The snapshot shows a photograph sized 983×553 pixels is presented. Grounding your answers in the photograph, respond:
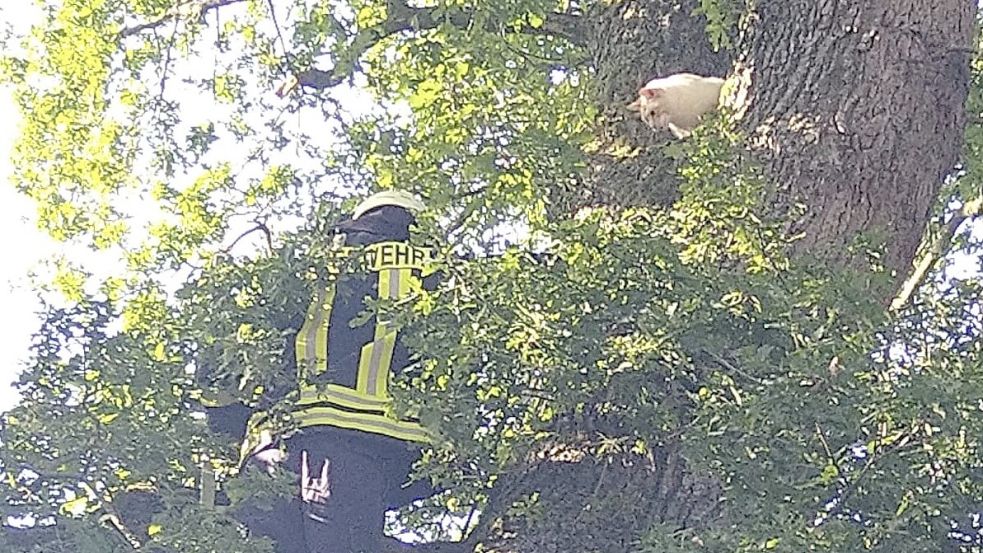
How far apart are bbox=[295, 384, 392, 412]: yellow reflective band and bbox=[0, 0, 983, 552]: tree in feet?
0.31

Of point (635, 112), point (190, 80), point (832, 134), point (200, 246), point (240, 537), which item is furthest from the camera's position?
point (190, 80)

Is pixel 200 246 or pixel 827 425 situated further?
pixel 200 246

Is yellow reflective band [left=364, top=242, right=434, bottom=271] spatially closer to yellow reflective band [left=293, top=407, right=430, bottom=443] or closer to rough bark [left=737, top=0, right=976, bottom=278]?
yellow reflective band [left=293, top=407, right=430, bottom=443]

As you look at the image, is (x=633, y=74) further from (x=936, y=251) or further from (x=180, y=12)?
(x=180, y=12)

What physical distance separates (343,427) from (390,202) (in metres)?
0.81

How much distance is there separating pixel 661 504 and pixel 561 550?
0.32m

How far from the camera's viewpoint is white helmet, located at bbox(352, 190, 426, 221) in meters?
5.72

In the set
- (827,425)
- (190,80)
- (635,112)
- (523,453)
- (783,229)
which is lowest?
(827,425)

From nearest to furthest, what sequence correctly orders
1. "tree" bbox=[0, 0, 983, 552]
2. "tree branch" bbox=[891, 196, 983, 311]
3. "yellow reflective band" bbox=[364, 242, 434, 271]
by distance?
"tree" bbox=[0, 0, 983, 552], "tree branch" bbox=[891, 196, 983, 311], "yellow reflective band" bbox=[364, 242, 434, 271]

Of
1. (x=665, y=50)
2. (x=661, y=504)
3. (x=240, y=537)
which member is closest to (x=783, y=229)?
(x=661, y=504)

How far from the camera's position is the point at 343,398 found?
533 cm

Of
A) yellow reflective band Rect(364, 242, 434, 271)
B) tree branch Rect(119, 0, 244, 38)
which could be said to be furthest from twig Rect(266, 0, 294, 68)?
yellow reflective band Rect(364, 242, 434, 271)

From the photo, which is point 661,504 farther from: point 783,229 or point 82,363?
point 82,363

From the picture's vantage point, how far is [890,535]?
12.7 feet
